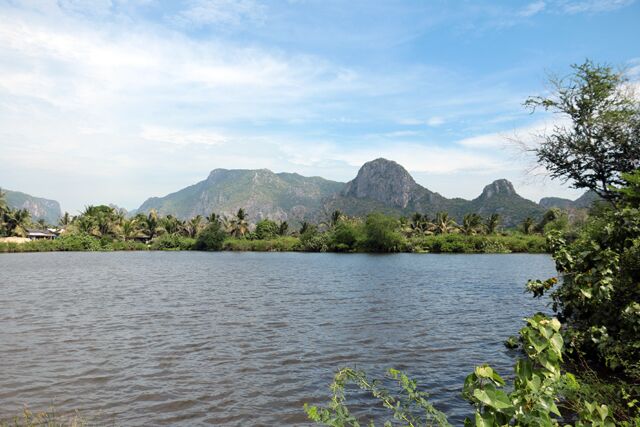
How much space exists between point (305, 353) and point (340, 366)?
71.6 inches

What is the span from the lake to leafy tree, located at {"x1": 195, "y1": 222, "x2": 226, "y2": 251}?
288 ft

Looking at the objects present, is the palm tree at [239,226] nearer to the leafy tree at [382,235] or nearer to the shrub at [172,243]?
the shrub at [172,243]

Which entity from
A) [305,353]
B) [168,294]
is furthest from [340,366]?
[168,294]

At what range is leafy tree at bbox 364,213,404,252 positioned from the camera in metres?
99.1

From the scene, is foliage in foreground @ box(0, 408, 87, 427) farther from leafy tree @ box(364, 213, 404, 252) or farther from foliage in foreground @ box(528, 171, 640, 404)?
leafy tree @ box(364, 213, 404, 252)

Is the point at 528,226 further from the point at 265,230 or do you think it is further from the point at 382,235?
the point at 265,230


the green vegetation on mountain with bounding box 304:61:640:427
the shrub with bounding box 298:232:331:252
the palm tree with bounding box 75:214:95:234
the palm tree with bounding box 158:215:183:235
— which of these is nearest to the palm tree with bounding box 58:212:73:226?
the palm tree with bounding box 75:214:95:234

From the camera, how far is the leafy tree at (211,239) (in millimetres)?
119312

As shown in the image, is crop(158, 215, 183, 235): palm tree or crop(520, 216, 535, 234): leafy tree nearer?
crop(520, 216, 535, 234): leafy tree

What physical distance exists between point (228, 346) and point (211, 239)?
349 feet

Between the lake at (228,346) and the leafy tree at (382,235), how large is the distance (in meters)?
67.6

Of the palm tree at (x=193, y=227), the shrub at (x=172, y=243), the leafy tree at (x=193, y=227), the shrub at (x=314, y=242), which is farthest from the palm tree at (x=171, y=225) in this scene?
the shrub at (x=314, y=242)

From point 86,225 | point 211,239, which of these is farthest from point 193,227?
point 86,225

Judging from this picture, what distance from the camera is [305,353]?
14.9 metres
